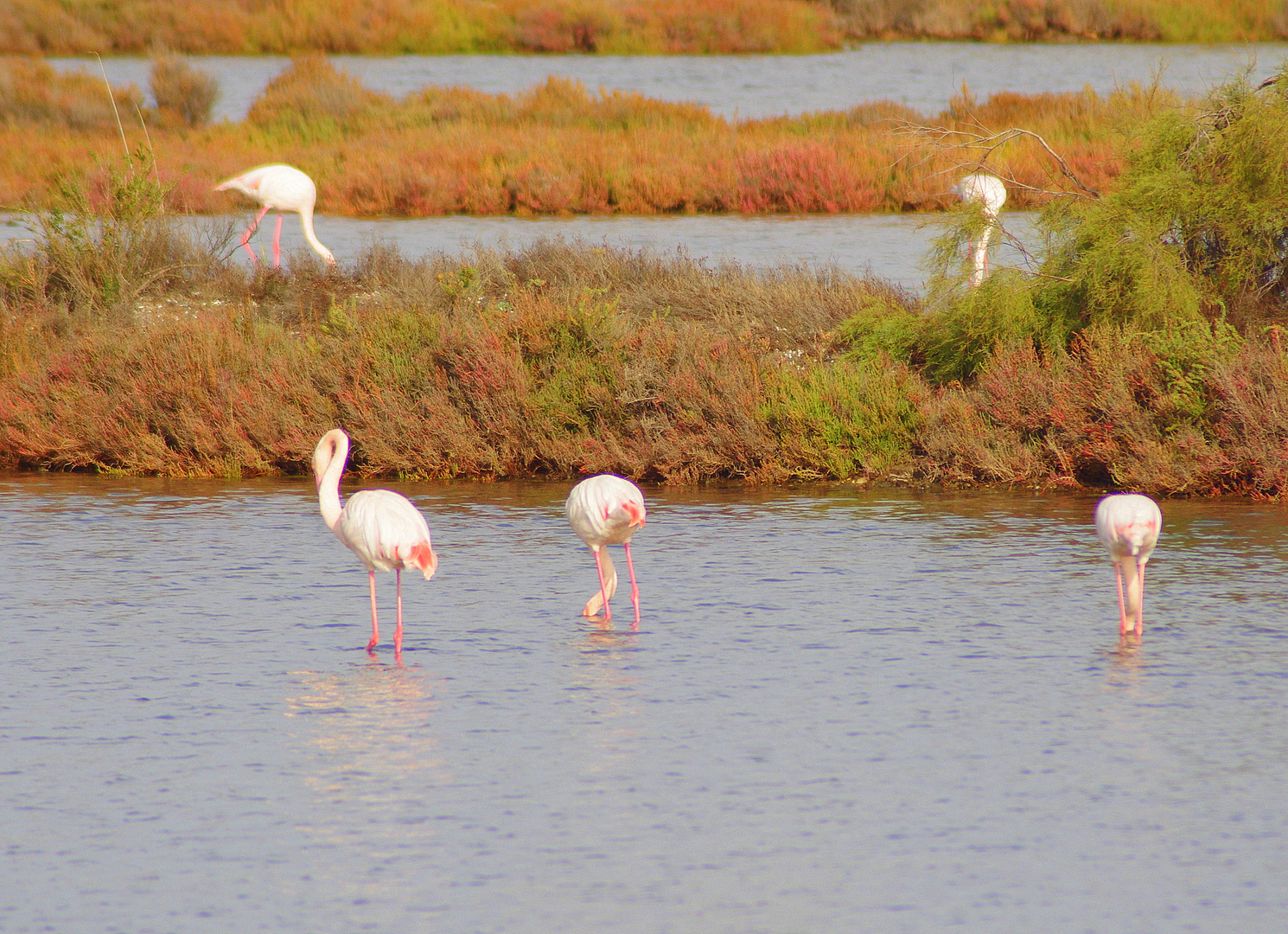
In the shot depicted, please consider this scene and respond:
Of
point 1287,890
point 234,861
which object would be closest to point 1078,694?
point 1287,890

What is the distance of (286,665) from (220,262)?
395 inches

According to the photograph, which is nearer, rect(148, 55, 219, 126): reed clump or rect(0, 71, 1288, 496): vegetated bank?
rect(0, 71, 1288, 496): vegetated bank

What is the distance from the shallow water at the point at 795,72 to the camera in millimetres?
A: 39469

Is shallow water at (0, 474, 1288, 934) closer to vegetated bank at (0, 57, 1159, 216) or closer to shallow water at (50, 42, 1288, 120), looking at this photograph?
vegetated bank at (0, 57, 1159, 216)

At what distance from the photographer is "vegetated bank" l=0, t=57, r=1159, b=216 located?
2488cm

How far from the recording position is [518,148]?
27.4m

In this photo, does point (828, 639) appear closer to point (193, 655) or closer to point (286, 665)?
point (286, 665)

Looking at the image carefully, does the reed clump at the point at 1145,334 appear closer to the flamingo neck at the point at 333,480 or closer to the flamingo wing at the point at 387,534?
the flamingo neck at the point at 333,480

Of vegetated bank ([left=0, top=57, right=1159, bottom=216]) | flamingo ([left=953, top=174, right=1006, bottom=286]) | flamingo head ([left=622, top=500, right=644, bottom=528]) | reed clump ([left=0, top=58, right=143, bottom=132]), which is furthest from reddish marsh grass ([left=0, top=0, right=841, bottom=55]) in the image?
flamingo head ([left=622, top=500, right=644, bottom=528])

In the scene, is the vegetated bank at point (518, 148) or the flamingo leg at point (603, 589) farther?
the vegetated bank at point (518, 148)

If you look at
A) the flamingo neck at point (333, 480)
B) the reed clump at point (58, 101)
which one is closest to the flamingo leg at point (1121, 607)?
the flamingo neck at point (333, 480)

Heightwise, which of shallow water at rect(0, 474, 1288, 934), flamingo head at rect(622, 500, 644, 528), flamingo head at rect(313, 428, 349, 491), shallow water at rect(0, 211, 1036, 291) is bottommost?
shallow water at rect(0, 474, 1288, 934)

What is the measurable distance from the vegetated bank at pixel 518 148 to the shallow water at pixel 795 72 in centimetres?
383

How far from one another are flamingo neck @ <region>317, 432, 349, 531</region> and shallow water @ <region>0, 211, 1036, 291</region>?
931cm
